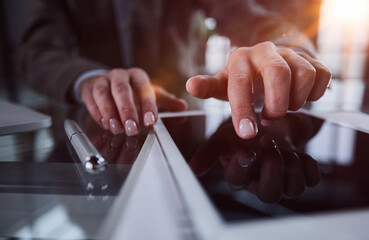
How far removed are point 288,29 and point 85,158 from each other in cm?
67

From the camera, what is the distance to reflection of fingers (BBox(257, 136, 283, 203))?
17cm

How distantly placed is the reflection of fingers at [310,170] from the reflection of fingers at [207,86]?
0.16 m

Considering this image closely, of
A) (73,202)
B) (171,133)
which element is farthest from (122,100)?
(73,202)

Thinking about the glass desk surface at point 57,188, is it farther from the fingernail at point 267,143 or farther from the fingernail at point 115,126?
the fingernail at point 267,143

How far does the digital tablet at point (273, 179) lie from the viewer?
0.13 m

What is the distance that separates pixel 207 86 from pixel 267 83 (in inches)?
3.5

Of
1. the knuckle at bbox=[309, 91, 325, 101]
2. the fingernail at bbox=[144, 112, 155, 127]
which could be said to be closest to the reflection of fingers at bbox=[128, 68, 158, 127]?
the fingernail at bbox=[144, 112, 155, 127]

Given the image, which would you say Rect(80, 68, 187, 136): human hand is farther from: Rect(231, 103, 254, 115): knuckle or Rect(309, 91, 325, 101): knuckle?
Rect(309, 91, 325, 101): knuckle

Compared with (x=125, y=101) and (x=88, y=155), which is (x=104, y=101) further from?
(x=88, y=155)

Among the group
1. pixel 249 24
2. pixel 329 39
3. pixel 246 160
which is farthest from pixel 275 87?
pixel 329 39

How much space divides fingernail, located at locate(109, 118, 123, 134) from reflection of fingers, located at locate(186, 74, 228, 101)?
111mm

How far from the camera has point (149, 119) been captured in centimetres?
36

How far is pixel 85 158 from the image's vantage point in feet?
0.78

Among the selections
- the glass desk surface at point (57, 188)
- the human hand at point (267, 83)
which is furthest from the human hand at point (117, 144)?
the human hand at point (267, 83)
